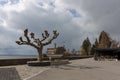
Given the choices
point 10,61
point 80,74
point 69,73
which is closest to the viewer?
point 80,74

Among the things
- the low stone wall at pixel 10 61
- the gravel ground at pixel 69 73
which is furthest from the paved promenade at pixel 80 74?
the low stone wall at pixel 10 61

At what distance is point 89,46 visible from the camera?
3829 inches

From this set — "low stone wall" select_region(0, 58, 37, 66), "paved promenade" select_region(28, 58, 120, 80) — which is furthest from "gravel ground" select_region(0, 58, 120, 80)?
"low stone wall" select_region(0, 58, 37, 66)

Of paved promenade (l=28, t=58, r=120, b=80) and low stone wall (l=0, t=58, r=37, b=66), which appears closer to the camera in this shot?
paved promenade (l=28, t=58, r=120, b=80)

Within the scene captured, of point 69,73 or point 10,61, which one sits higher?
point 10,61

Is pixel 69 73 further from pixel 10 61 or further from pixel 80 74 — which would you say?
pixel 10 61

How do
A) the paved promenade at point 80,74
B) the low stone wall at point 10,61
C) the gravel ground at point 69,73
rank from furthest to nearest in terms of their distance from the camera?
the low stone wall at point 10,61
the gravel ground at point 69,73
the paved promenade at point 80,74

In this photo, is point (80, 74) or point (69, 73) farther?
point (69, 73)

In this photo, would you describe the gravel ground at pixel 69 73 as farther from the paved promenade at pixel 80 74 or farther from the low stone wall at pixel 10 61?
the low stone wall at pixel 10 61

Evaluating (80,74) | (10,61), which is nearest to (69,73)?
(80,74)

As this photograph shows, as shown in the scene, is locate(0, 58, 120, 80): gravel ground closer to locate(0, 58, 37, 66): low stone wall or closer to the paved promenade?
the paved promenade

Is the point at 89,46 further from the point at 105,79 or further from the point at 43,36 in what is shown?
the point at 105,79

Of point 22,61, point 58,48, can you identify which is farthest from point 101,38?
point 22,61

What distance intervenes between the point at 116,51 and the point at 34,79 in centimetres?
4816
